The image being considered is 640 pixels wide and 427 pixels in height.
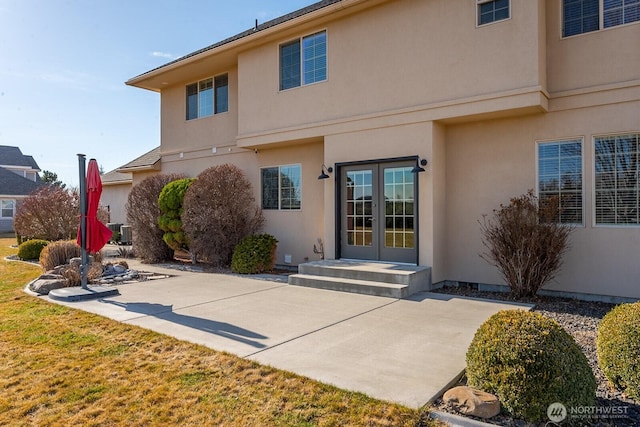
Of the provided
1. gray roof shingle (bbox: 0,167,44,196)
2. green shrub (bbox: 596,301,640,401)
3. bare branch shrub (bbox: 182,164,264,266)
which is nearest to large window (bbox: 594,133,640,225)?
green shrub (bbox: 596,301,640,401)

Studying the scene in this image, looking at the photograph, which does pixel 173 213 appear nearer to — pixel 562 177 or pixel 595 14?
pixel 562 177

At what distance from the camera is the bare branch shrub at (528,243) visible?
7.38m

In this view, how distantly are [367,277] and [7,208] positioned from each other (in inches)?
1436

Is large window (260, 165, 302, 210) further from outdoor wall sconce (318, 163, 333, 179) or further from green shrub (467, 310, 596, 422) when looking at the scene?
green shrub (467, 310, 596, 422)

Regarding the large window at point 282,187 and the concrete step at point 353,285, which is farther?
Answer: the large window at point 282,187

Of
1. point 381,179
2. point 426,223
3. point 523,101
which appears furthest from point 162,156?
point 523,101

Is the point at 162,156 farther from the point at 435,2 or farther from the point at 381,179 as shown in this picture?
the point at 435,2

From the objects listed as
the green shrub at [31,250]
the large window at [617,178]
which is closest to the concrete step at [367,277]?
the large window at [617,178]

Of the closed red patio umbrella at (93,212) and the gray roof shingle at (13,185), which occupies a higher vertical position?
the gray roof shingle at (13,185)

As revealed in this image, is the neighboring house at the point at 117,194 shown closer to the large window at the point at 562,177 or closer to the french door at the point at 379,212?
the french door at the point at 379,212

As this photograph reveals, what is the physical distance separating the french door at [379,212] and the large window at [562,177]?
8.25 feet

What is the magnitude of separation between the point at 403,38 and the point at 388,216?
13.2 feet

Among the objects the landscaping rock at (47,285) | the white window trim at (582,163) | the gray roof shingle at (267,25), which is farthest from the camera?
the gray roof shingle at (267,25)

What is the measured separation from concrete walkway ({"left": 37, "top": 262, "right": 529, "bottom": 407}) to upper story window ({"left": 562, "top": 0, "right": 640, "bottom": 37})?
5.48m
